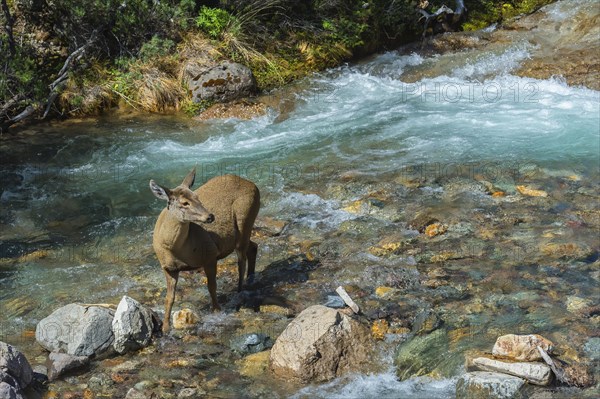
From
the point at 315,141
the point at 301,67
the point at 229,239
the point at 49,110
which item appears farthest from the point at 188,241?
the point at 301,67

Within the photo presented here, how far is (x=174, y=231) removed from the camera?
7512 millimetres

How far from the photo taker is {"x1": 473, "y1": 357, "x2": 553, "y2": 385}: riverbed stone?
639 cm

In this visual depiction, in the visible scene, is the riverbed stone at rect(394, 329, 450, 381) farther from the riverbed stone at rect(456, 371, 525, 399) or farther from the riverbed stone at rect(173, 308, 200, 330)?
the riverbed stone at rect(173, 308, 200, 330)

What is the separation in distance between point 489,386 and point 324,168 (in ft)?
21.5

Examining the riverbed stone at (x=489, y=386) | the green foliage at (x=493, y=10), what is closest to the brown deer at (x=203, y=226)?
the riverbed stone at (x=489, y=386)

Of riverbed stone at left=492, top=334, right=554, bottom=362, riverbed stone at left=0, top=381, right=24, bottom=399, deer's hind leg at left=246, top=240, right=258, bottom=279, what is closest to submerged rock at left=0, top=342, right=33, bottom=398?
riverbed stone at left=0, top=381, right=24, bottom=399

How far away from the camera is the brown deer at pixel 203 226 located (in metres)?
7.34

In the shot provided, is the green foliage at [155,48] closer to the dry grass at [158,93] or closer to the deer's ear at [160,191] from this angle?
the dry grass at [158,93]

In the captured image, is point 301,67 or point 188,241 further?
point 301,67

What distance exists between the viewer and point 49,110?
48.9 ft

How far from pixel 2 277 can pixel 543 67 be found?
1179cm

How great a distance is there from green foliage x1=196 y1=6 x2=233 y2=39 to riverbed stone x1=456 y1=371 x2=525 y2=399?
1174 centimetres

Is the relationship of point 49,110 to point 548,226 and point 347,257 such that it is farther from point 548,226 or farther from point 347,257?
point 548,226

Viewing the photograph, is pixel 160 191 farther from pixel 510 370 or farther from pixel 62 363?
pixel 510 370
